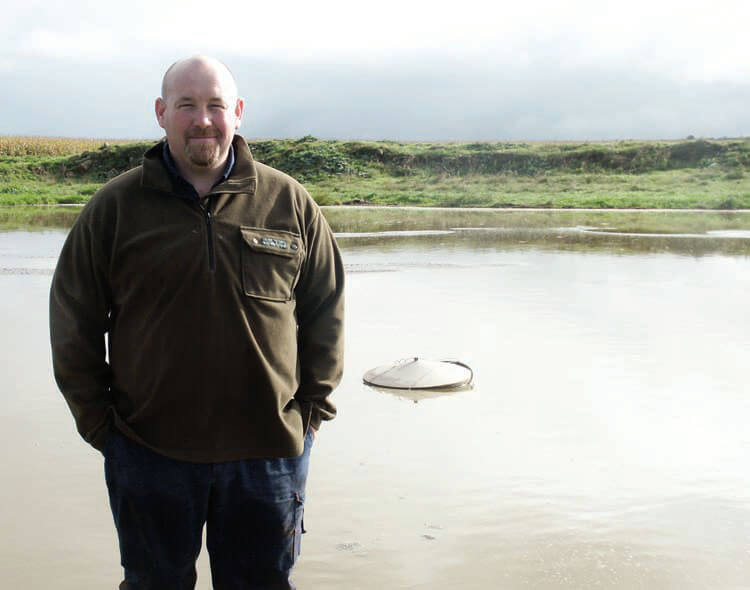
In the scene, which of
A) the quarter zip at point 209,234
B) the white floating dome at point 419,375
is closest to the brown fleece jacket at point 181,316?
the quarter zip at point 209,234

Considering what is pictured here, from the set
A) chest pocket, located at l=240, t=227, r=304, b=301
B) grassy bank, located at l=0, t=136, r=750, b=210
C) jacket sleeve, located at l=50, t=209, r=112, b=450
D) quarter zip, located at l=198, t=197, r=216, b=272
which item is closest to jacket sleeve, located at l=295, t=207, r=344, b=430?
chest pocket, located at l=240, t=227, r=304, b=301

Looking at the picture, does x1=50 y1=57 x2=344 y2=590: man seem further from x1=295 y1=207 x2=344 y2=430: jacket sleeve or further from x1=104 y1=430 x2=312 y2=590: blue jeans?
x1=295 y1=207 x2=344 y2=430: jacket sleeve

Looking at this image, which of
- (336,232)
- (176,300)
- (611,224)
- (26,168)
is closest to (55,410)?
(176,300)

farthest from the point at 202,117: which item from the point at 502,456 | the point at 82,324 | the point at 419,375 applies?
the point at 419,375

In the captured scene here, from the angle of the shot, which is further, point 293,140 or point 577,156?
point 293,140

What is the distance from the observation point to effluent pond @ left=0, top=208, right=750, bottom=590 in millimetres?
3834

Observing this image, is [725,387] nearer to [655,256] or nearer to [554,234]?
[655,256]

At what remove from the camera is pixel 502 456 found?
5211 millimetres

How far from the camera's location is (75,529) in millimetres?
4133

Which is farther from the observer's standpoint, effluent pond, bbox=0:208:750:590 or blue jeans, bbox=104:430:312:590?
effluent pond, bbox=0:208:750:590

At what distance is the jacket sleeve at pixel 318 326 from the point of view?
9.12ft

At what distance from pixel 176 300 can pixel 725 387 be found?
5.37 m

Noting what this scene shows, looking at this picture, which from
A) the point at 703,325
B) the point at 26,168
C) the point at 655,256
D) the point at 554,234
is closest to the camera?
the point at 703,325

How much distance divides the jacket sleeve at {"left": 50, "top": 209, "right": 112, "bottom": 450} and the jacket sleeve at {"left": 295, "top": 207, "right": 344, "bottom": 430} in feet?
1.88
